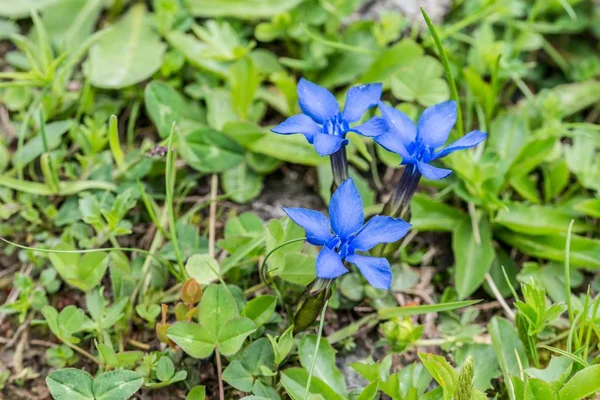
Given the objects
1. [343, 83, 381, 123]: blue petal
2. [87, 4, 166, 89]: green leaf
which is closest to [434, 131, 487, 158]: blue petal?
[343, 83, 381, 123]: blue petal

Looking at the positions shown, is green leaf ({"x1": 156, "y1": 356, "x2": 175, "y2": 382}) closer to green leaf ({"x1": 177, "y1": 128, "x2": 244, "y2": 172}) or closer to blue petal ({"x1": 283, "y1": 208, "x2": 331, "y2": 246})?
blue petal ({"x1": 283, "y1": 208, "x2": 331, "y2": 246})

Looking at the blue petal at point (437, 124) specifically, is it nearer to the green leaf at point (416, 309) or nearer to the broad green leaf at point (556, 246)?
the green leaf at point (416, 309)

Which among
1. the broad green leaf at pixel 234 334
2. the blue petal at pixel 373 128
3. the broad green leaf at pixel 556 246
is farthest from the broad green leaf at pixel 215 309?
the broad green leaf at pixel 556 246

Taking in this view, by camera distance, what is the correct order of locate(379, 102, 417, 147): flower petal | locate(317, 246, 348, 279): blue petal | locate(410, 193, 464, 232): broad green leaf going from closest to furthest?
locate(317, 246, 348, 279): blue petal < locate(379, 102, 417, 147): flower petal < locate(410, 193, 464, 232): broad green leaf

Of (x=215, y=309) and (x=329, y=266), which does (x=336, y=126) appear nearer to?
(x=329, y=266)

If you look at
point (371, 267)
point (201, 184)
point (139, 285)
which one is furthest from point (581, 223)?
point (139, 285)

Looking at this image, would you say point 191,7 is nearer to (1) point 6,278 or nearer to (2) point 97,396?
(1) point 6,278
